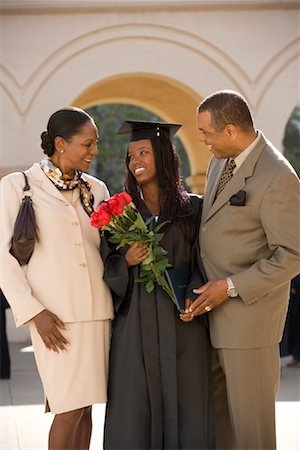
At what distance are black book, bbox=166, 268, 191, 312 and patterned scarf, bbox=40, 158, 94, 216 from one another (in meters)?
0.62

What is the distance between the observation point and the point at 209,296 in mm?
5246

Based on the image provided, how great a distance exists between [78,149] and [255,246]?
1141mm

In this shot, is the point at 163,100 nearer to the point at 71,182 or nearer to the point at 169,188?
the point at 169,188

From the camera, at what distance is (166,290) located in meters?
5.38

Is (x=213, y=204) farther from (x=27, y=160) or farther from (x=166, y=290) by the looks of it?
(x=27, y=160)

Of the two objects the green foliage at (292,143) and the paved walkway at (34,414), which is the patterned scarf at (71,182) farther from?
the green foliage at (292,143)

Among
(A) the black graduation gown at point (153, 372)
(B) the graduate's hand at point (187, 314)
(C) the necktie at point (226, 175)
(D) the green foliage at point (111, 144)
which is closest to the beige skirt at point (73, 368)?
(A) the black graduation gown at point (153, 372)

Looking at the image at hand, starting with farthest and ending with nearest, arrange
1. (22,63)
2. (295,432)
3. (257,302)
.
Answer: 1. (22,63)
2. (295,432)
3. (257,302)

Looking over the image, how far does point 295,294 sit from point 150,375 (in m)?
8.27

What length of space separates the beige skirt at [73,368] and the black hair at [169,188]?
760mm

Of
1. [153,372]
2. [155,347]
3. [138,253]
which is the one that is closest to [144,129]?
[138,253]

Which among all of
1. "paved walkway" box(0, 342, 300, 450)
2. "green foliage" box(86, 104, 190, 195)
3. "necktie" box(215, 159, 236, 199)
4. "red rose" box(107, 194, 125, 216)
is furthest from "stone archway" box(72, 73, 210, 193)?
"green foliage" box(86, 104, 190, 195)

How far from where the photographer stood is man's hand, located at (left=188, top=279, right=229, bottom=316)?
207 inches

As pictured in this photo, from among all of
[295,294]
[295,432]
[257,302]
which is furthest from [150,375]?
[295,294]
